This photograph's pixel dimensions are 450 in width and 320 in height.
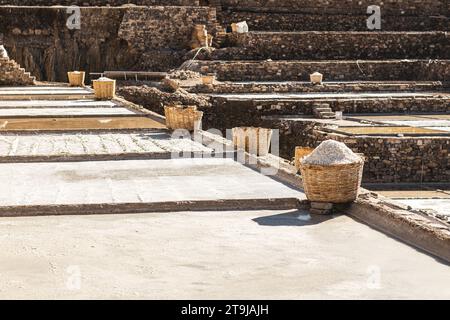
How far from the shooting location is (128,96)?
87.7 feet

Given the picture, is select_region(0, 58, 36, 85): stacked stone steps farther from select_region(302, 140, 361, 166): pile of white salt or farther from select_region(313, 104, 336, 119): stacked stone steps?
select_region(302, 140, 361, 166): pile of white salt

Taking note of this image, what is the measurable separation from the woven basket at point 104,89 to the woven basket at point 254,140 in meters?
9.40

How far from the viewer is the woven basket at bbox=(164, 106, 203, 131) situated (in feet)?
46.2

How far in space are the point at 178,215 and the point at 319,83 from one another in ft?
67.7

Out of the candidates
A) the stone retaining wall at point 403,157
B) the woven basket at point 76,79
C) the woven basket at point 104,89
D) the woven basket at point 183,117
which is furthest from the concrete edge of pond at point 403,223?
the woven basket at point 76,79

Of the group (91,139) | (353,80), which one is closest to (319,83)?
(353,80)

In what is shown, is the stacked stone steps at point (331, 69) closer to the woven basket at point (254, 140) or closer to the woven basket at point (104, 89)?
the woven basket at point (104, 89)

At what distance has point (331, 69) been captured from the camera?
3000cm

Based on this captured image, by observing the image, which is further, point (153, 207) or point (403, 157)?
point (403, 157)

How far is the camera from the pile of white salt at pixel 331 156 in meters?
7.53

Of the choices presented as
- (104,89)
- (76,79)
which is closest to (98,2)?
(76,79)

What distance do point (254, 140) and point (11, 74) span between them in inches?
664

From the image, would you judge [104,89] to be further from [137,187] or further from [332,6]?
[332,6]

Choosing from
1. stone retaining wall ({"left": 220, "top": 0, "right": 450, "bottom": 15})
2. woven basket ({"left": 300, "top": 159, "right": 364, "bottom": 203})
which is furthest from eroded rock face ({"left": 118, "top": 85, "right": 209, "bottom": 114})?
woven basket ({"left": 300, "top": 159, "right": 364, "bottom": 203})
